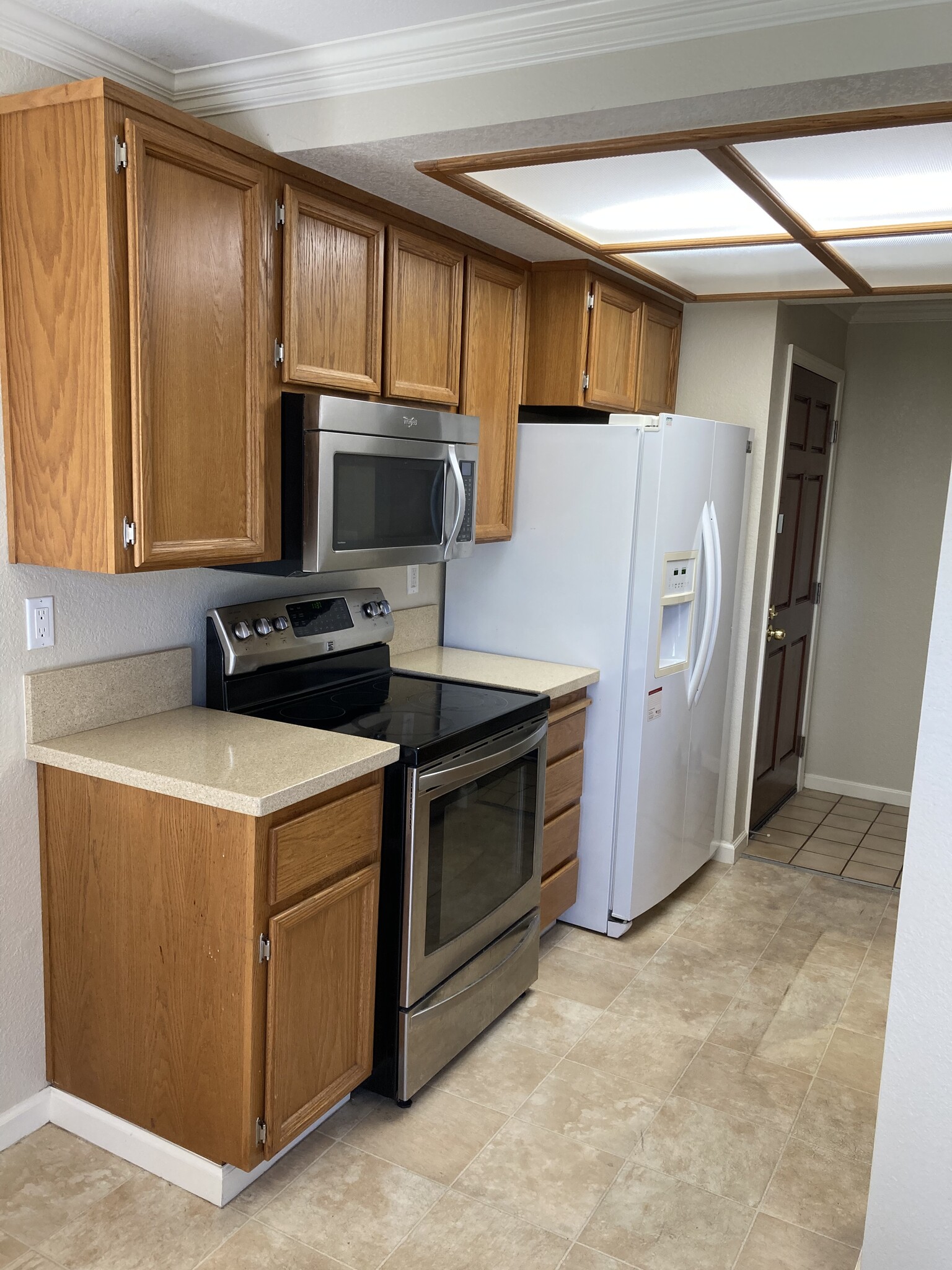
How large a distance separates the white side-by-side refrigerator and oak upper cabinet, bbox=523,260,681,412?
137mm

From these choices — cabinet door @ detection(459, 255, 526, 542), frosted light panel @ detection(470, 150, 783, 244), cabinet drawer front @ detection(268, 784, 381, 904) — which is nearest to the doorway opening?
cabinet door @ detection(459, 255, 526, 542)

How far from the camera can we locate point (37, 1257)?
190 centimetres

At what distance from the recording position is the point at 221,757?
6.81 ft

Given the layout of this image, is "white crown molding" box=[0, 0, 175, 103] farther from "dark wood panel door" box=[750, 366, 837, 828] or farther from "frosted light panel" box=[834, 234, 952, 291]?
"dark wood panel door" box=[750, 366, 837, 828]

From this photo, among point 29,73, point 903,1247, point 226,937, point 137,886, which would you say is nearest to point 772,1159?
point 903,1247

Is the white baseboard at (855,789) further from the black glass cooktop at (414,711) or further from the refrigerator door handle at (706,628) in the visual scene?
the black glass cooktop at (414,711)

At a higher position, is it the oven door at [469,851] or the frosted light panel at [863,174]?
the frosted light panel at [863,174]

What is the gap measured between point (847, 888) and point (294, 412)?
2.86m

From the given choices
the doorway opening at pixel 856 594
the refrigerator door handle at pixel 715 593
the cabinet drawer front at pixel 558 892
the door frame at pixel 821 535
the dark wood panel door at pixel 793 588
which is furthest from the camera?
the doorway opening at pixel 856 594

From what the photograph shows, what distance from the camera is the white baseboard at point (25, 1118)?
220 cm

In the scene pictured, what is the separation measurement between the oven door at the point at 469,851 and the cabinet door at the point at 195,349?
0.72m

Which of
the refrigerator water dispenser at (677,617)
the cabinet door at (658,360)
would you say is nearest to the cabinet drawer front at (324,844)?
the refrigerator water dispenser at (677,617)

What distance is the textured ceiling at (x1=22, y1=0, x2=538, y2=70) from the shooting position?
1834 millimetres

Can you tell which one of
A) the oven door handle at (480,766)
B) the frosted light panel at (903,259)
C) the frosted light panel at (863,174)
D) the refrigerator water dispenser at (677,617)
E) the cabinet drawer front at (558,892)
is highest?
the frosted light panel at (863,174)
